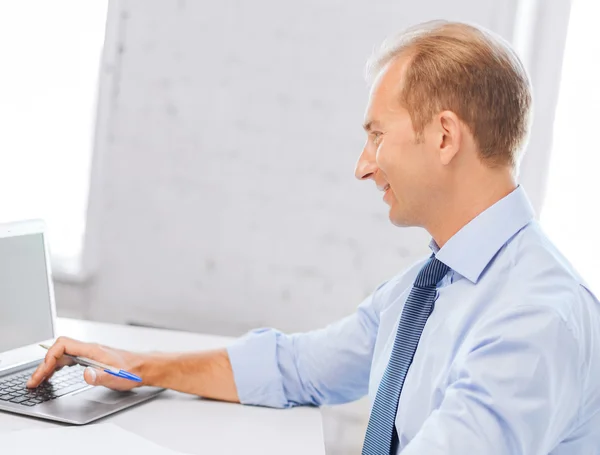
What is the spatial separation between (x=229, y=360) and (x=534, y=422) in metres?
0.60

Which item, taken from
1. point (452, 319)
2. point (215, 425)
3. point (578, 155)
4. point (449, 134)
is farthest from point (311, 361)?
point (578, 155)

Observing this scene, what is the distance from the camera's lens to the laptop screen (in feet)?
4.09

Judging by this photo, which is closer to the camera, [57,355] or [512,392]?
[512,392]

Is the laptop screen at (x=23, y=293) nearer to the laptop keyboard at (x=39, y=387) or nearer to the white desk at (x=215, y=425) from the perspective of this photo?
the laptop keyboard at (x=39, y=387)

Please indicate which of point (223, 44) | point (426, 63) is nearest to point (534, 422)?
point (426, 63)

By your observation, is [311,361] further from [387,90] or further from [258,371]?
[387,90]

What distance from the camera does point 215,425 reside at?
1106mm

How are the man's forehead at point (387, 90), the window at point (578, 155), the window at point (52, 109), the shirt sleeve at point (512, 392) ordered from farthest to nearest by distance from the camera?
the window at point (52, 109) → the window at point (578, 155) → the man's forehead at point (387, 90) → the shirt sleeve at point (512, 392)

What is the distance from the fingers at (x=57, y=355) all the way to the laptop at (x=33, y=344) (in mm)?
17

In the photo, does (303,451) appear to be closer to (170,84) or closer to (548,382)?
(548,382)

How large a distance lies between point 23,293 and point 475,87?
0.83 meters

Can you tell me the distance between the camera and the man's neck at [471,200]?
1078 mm

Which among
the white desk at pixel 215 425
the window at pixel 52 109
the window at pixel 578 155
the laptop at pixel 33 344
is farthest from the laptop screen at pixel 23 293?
the window at pixel 578 155

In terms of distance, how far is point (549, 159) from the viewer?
173 cm
